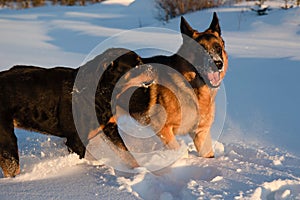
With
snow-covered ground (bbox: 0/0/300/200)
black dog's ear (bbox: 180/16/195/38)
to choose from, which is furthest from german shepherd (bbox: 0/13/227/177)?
snow-covered ground (bbox: 0/0/300/200)

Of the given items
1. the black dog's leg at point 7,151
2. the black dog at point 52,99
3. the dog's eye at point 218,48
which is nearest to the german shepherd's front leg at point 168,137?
the black dog at point 52,99

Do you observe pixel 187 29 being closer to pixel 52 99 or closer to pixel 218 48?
pixel 218 48

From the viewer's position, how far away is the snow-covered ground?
286 centimetres

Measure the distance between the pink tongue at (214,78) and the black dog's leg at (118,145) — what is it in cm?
91

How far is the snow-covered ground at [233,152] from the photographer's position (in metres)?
2.86

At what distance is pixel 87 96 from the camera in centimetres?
331

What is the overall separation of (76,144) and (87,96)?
413 millimetres

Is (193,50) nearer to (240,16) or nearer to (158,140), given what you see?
(158,140)

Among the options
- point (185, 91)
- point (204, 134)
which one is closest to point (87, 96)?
point (185, 91)

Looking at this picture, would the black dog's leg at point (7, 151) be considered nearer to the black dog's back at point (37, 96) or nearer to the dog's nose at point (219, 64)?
the black dog's back at point (37, 96)

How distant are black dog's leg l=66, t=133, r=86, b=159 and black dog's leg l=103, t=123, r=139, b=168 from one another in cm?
23

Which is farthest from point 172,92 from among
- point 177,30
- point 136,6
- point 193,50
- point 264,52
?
point 136,6

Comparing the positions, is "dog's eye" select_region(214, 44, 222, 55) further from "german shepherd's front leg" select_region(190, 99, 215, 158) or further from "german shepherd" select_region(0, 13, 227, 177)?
"german shepherd's front leg" select_region(190, 99, 215, 158)

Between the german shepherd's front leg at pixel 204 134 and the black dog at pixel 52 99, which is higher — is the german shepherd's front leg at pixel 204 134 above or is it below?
below
